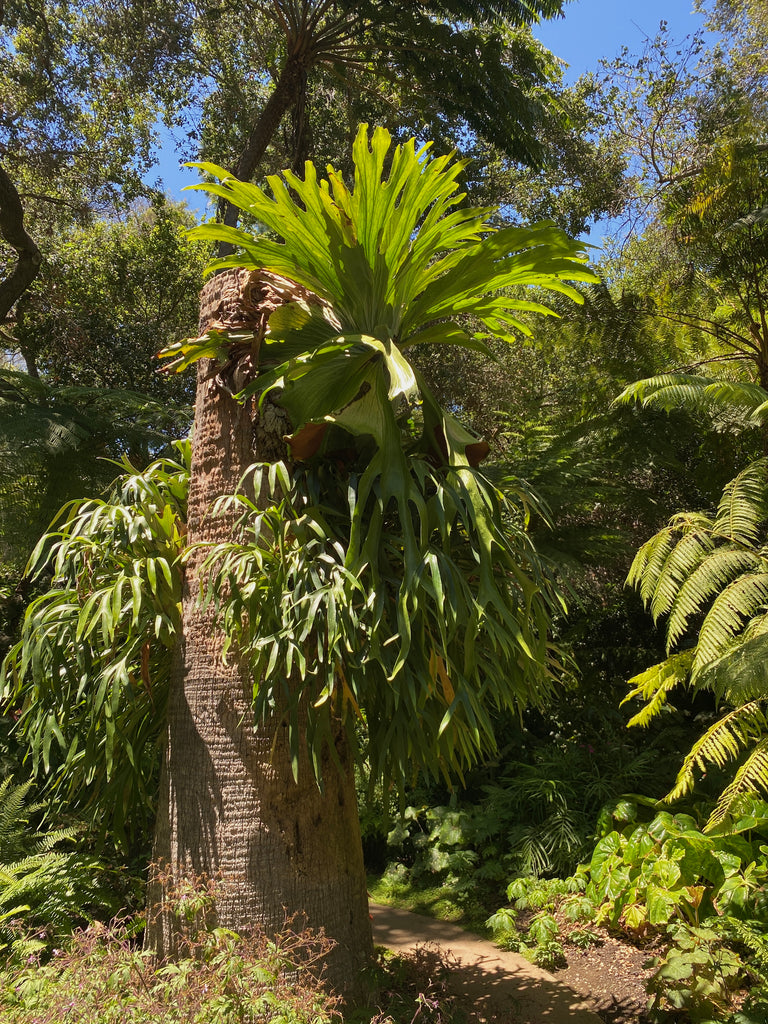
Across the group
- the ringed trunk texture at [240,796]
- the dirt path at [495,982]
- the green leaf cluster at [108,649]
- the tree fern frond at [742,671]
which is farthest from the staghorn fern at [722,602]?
the green leaf cluster at [108,649]

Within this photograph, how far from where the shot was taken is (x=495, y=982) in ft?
13.5

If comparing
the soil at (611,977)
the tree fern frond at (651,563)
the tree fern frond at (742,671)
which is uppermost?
the tree fern frond at (651,563)

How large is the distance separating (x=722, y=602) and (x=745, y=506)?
94cm

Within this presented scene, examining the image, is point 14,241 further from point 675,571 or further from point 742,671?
point 742,671

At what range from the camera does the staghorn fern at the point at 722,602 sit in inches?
177

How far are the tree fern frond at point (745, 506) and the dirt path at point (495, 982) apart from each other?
311 centimetres

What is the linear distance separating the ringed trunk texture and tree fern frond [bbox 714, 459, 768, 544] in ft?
11.2

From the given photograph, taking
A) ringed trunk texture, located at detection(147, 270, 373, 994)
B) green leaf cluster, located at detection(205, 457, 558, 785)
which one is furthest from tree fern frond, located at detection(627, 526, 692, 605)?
ringed trunk texture, located at detection(147, 270, 373, 994)

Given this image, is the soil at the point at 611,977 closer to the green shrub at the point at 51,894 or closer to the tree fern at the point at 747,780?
the tree fern at the point at 747,780

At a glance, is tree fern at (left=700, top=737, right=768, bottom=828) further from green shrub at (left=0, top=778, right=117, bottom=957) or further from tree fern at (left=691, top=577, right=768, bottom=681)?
green shrub at (left=0, top=778, right=117, bottom=957)

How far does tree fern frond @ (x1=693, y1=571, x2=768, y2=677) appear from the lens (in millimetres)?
4887

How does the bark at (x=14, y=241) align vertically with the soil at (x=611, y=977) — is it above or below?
above

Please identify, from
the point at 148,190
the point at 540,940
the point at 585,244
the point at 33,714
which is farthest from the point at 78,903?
the point at 148,190

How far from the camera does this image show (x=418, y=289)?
3.43 metres
